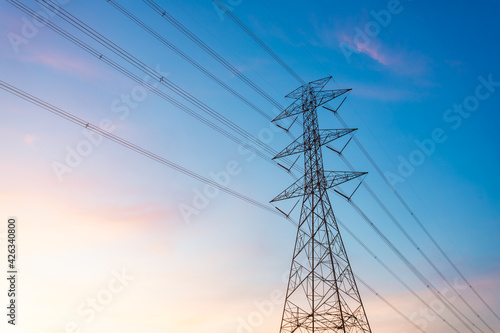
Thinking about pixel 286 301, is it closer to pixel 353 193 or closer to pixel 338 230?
pixel 338 230

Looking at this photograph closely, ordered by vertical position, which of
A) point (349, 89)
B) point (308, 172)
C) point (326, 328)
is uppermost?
point (349, 89)

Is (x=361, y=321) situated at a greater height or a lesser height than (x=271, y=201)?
lesser

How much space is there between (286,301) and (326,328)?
9.26 feet

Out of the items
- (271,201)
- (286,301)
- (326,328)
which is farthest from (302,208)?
(326,328)

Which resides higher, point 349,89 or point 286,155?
point 349,89

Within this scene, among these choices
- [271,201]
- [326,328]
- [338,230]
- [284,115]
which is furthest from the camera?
[284,115]

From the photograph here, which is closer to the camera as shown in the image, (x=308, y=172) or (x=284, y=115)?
(x=308, y=172)

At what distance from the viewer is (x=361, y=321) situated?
19750 mm

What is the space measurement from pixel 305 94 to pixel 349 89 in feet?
12.3

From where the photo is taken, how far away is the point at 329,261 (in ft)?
67.9

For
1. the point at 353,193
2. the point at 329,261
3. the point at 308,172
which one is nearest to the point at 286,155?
the point at 308,172

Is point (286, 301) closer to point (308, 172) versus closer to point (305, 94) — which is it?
point (308, 172)

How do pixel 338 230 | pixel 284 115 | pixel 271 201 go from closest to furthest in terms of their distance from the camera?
pixel 338 230 < pixel 271 201 < pixel 284 115

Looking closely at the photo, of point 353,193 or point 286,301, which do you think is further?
point 353,193
